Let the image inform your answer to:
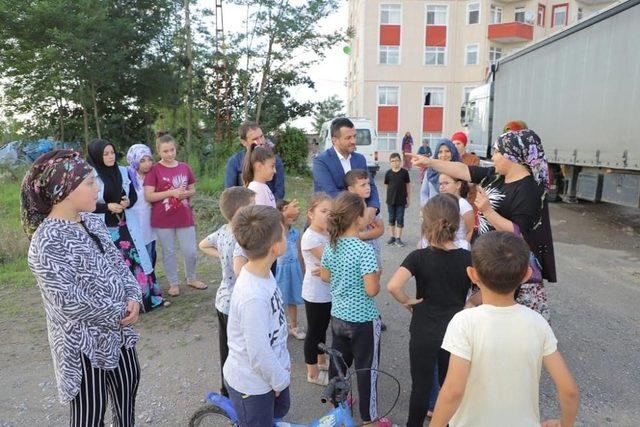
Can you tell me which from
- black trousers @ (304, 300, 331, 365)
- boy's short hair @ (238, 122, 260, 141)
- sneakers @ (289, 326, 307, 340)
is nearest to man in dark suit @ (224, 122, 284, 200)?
boy's short hair @ (238, 122, 260, 141)

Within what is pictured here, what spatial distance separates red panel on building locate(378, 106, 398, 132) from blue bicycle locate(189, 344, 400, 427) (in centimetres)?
2927

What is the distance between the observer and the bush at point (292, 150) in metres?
16.9

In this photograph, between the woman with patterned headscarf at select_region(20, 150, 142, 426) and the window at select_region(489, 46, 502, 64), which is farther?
the window at select_region(489, 46, 502, 64)

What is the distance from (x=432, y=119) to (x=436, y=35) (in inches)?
214

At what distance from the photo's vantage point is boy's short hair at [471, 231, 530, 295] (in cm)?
168

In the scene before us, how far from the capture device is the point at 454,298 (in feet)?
7.77

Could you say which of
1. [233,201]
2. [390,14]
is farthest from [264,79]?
[390,14]

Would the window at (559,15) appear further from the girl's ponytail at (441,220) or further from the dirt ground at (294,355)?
the girl's ponytail at (441,220)

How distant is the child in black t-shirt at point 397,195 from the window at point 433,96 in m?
24.4

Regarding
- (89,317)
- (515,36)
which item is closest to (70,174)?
(89,317)

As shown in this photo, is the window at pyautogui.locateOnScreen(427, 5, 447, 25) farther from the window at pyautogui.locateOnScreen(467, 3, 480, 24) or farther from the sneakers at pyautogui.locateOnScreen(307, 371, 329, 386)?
the sneakers at pyautogui.locateOnScreen(307, 371, 329, 386)

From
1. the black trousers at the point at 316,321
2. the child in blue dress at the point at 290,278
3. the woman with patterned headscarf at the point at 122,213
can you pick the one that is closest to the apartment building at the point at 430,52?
the woman with patterned headscarf at the point at 122,213

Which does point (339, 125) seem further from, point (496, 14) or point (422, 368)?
point (496, 14)

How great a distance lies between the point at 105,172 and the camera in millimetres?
4207
